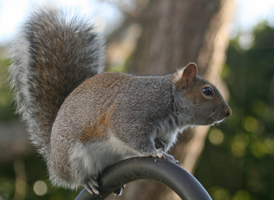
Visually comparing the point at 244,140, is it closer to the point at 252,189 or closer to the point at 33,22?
the point at 252,189

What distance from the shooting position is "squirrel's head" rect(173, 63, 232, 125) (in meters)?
1.68

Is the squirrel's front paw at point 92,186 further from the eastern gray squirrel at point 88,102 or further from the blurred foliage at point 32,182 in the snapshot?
the blurred foliage at point 32,182

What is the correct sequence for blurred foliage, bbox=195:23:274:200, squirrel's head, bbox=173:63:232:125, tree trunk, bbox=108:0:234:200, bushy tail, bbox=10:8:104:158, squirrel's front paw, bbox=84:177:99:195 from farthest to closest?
1. blurred foliage, bbox=195:23:274:200
2. tree trunk, bbox=108:0:234:200
3. bushy tail, bbox=10:8:104:158
4. squirrel's head, bbox=173:63:232:125
5. squirrel's front paw, bbox=84:177:99:195

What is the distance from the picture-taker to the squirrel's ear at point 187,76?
1719mm

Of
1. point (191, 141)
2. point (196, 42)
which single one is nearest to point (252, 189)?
point (191, 141)

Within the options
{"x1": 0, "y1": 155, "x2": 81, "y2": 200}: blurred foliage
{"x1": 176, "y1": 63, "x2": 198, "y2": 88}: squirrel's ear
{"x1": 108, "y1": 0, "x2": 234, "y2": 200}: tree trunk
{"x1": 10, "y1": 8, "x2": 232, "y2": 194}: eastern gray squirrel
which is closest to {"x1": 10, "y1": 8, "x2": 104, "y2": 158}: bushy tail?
{"x1": 10, "y1": 8, "x2": 232, "y2": 194}: eastern gray squirrel

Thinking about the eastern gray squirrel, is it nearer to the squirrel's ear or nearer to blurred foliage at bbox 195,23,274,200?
the squirrel's ear

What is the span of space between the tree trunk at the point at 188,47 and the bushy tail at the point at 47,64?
1.32 metres

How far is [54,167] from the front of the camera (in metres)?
1.81

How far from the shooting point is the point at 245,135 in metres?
5.73

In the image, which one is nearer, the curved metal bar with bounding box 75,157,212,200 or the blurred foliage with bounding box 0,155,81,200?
the curved metal bar with bounding box 75,157,212,200

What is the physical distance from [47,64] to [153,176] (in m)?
1.12

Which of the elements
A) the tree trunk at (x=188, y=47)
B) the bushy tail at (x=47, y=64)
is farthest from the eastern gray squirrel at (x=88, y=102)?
the tree trunk at (x=188, y=47)

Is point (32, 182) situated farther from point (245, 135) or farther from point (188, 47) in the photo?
point (245, 135)
